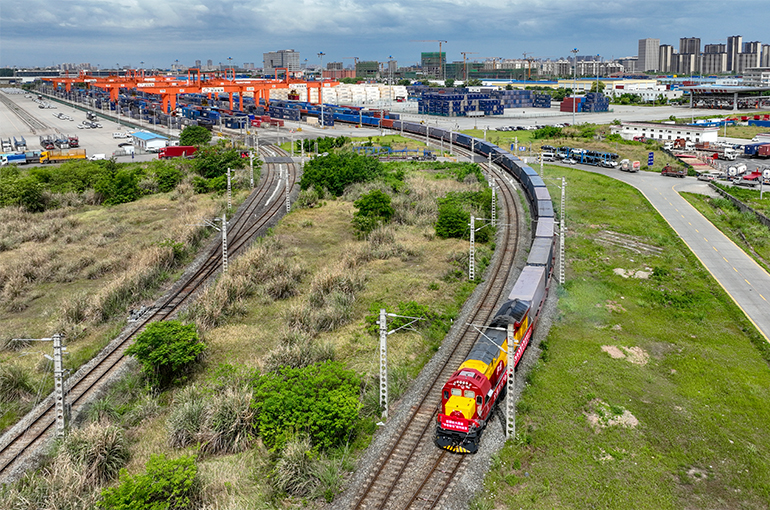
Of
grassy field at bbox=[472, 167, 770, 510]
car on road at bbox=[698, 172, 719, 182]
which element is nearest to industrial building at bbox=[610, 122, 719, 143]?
car on road at bbox=[698, 172, 719, 182]

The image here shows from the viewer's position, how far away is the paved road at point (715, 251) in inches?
1444

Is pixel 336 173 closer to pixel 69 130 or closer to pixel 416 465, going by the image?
pixel 416 465

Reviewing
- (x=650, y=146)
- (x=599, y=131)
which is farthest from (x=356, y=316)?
(x=599, y=131)

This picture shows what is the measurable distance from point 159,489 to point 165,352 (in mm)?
11550

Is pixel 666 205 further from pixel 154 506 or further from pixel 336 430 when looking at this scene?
pixel 154 506

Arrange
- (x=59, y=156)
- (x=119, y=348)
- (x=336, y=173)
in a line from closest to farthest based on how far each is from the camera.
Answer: (x=119, y=348)
(x=336, y=173)
(x=59, y=156)

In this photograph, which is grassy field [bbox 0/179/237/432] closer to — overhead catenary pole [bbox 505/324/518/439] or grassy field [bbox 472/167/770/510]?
overhead catenary pole [bbox 505/324/518/439]

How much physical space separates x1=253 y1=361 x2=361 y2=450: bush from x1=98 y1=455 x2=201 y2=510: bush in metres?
3.41

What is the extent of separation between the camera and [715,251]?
153 feet

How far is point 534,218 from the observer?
170 feet

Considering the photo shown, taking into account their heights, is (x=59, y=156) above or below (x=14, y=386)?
above

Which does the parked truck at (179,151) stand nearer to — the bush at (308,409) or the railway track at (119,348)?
the railway track at (119,348)

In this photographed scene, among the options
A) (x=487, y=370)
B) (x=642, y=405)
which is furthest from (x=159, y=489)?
(x=642, y=405)

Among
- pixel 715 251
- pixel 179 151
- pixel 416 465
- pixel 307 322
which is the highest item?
pixel 179 151
